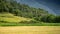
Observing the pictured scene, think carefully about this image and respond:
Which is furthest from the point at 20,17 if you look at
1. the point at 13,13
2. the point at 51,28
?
the point at 51,28

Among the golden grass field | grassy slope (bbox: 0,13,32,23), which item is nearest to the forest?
grassy slope (bbox: 0,13,32,23)

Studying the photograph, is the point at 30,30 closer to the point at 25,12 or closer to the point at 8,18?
the point at 25,12

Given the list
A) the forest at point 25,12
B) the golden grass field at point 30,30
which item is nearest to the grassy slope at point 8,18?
the forest at point 25,12

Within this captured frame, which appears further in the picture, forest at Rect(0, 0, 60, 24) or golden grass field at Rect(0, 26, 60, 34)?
forest at Rect(0, 0, 60, 24)

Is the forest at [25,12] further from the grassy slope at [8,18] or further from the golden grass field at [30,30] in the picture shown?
the golden grass field at [30,30]

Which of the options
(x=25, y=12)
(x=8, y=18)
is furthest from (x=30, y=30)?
(x=8, y=18)

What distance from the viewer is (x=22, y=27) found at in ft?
13.9

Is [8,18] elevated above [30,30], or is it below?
above

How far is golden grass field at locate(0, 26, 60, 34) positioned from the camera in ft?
13.6

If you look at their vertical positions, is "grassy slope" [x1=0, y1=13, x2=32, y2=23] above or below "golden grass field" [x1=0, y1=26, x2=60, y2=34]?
above

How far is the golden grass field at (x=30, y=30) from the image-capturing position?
4160 mm

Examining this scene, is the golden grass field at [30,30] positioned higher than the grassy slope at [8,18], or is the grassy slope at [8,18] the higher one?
the grassy slope at [8,18]

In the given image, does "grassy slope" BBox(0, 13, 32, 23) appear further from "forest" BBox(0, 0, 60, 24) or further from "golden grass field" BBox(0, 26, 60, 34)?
"golden grass field" BBox(0, 26, 60, 34)

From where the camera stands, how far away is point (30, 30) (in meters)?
4.21
